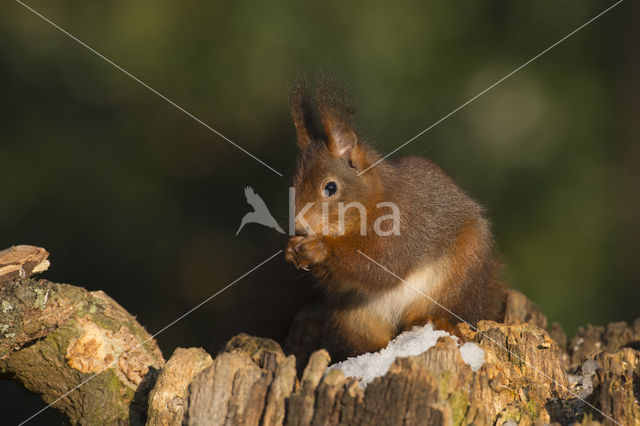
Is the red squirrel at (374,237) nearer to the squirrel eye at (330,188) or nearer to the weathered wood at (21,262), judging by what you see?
the squirrel eye at (330,188)

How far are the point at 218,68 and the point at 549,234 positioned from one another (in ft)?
6.44

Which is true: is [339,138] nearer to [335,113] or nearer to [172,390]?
[335,113]

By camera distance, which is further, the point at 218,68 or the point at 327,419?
the point at 218,68

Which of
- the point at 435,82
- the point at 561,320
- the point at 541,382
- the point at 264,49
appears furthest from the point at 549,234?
the point at 541,382

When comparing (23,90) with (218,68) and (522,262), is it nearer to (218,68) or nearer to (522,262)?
(218,68)

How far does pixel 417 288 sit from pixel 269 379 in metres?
0.91

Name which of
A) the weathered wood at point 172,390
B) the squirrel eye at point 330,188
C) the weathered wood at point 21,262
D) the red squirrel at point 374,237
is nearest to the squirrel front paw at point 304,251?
the red squirrel at point 374,237

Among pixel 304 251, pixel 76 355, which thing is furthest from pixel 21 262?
pixel 304 251

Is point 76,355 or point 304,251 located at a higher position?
point 304,251

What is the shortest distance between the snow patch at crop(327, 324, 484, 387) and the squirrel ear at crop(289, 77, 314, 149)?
709 millimetres

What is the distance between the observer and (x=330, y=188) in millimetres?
2205

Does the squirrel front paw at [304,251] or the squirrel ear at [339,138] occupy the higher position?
the squirrel ear at [339,138]

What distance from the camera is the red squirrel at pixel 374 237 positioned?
2205 millimetres

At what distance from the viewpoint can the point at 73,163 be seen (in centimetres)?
407
